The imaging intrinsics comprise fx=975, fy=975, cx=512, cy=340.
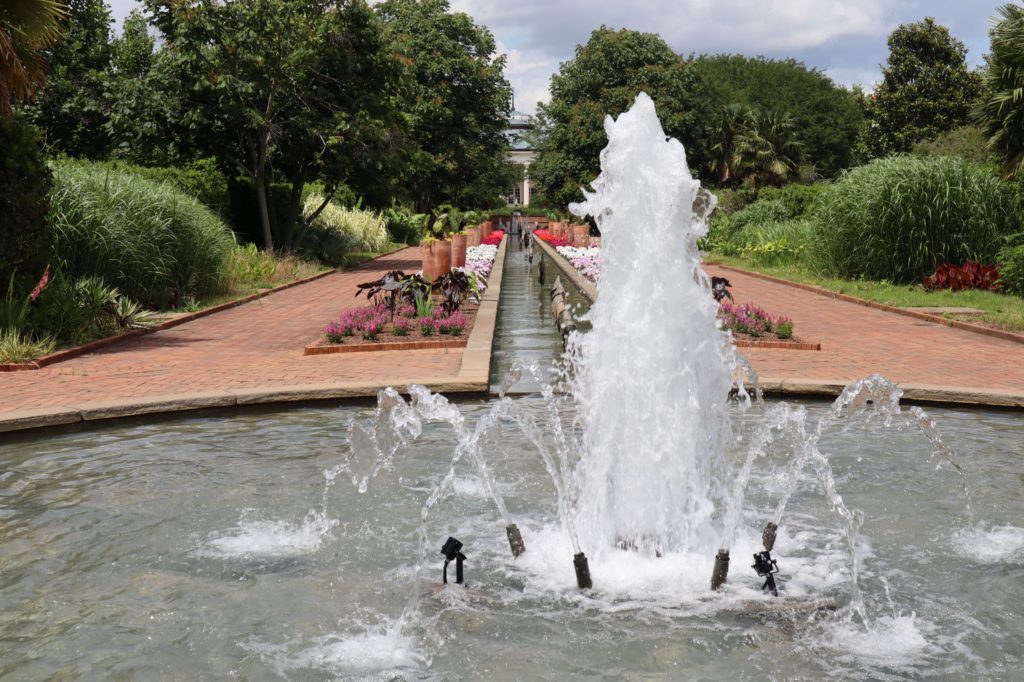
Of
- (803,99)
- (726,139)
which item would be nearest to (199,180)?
(726,139)

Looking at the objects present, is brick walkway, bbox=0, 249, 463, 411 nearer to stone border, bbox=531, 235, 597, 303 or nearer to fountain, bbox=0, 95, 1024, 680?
fountain, bbox=0, 95, 1024, 680

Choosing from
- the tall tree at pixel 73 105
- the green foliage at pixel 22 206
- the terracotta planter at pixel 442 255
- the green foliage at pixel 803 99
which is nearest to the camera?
the green foliage at pixel 22 206

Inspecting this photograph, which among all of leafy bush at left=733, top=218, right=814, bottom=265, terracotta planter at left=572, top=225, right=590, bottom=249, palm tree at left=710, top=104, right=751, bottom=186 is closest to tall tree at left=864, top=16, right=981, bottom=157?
palm tree at left=710, top=104, right=751, bottom=186

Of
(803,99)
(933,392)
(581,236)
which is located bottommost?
(933,392)

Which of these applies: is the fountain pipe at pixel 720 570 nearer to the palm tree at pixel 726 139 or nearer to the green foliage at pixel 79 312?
the green foliage at pixel 79 312

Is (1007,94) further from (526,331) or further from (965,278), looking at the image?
(526,331)

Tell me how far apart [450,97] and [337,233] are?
80.0ft

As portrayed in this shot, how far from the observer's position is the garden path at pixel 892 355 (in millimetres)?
8391

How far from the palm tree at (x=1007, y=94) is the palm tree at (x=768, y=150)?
30.9m

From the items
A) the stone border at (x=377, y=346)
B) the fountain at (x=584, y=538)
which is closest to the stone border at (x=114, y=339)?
the stone border at (x=377, y=346)

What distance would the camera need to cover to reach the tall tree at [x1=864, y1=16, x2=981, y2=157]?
142ft

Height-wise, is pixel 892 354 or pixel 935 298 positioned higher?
pixel 935 298

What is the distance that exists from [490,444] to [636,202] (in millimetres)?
2141

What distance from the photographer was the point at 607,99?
52.2 m
